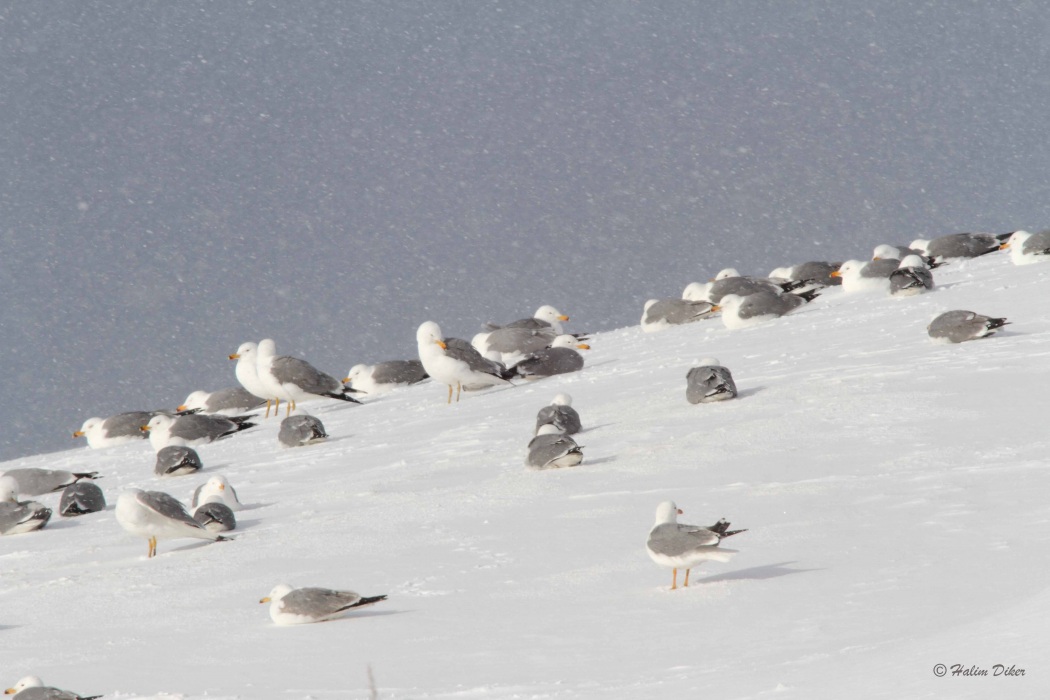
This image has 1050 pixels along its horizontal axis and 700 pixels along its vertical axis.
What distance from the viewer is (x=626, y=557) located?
793cm

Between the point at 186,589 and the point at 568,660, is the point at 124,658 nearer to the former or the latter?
the point at 186,589

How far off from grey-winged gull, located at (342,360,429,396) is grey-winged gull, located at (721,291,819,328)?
16.7 ft

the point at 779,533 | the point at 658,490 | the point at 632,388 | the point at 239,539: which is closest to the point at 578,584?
the point at 779,533

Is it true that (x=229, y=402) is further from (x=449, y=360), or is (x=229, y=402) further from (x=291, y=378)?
(x=449, y=360)

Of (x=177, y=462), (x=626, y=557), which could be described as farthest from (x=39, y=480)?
(x=626, y=557)

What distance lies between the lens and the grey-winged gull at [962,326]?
13.5 metres

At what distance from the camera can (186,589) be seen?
27.7 ft

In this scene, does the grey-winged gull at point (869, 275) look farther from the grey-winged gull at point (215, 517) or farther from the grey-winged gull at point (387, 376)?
the grey-winged gull at point (215, 517)

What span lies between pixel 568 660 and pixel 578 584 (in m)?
1.46

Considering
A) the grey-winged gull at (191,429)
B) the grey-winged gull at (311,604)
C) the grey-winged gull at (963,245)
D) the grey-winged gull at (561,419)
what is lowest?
the grey-winged gull at (311,604)

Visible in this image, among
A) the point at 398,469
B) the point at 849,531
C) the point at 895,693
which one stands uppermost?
the point at 398,469

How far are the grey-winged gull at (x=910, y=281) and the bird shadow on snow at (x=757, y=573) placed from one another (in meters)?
12.0

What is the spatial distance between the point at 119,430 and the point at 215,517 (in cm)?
1042

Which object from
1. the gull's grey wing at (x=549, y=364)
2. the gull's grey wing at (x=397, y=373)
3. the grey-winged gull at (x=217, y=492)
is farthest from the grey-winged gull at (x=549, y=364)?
the grey-winged gull at (x=217, y=492)
